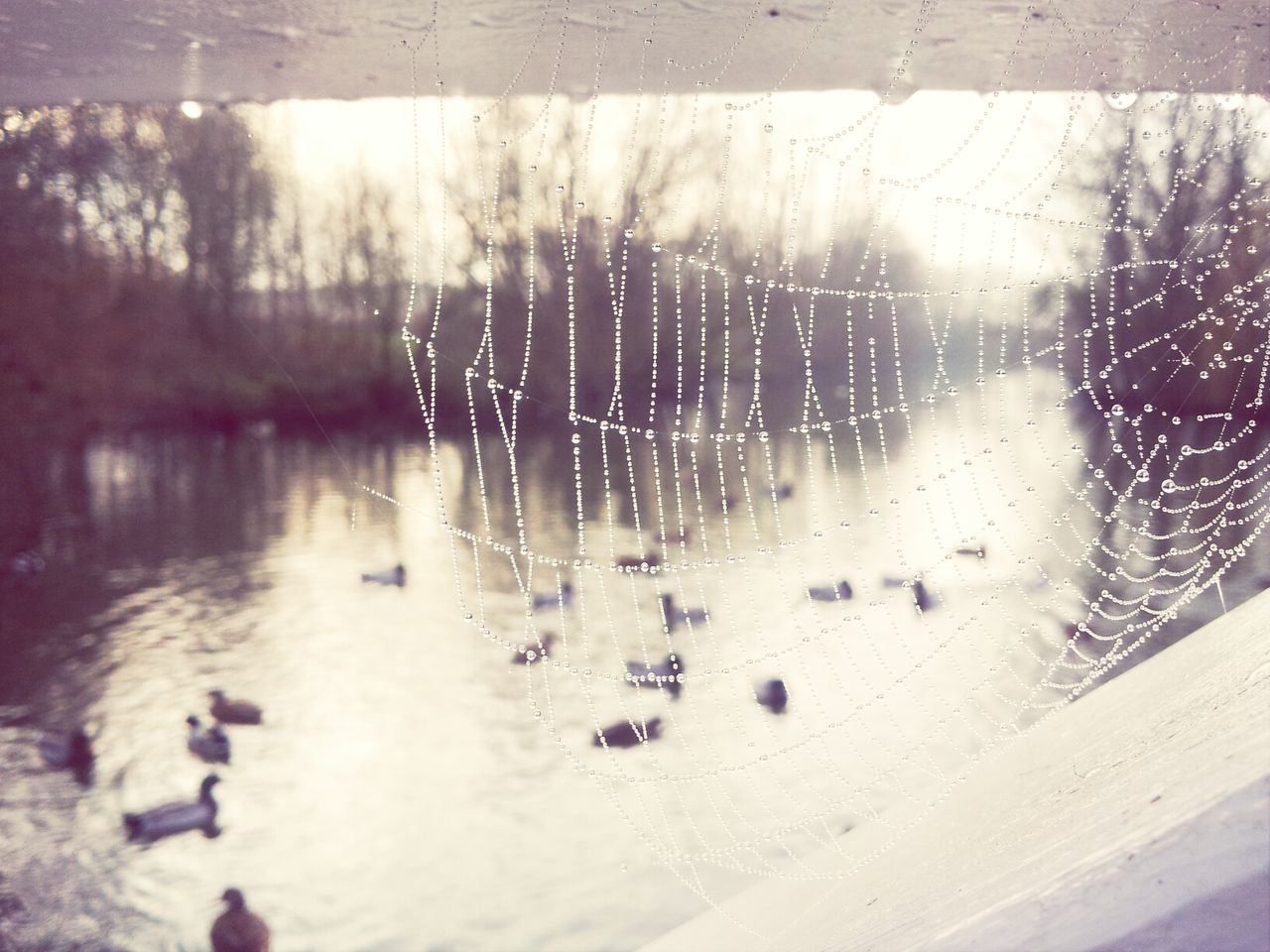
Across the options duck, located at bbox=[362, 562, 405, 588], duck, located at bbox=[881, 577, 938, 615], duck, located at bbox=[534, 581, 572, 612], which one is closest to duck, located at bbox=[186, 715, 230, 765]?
duck, located at bbox=[534, 581, 572, 612]

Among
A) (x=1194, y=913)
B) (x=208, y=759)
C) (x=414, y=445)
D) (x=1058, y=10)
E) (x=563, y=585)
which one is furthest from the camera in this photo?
(x=414, y=445)

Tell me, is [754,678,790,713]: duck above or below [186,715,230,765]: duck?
above

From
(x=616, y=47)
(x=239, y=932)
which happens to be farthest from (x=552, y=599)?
(x=616, y=47)

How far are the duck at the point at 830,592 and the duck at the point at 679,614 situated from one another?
0.68 m

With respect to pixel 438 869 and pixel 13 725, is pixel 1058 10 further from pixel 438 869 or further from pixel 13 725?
pixel 13 725

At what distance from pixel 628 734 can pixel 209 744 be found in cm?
184

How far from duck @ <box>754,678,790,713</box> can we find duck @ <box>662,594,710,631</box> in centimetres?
143

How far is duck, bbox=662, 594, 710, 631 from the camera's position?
20.6 ft

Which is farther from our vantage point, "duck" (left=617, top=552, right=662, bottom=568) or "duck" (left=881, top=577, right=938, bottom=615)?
"duck" (left=617, top=552, right=662, bottom=568)

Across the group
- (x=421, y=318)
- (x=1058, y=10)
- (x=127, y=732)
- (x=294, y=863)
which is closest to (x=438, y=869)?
(x=294, y=863)

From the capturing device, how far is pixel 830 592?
6.70m

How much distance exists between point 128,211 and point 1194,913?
17.2 metres

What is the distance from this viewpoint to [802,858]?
344 cm

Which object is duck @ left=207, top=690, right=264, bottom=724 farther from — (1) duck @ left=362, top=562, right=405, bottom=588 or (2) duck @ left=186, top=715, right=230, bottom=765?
(1) duck @ left=362, top=562, right=405, bottom=588
